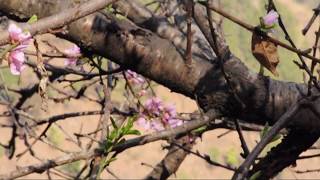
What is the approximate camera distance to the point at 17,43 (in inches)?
34.0

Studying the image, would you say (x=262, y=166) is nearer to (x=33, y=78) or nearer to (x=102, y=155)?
(x=102, y=155)

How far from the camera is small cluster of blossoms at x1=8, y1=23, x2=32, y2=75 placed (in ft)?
2.82

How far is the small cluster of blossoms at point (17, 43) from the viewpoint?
859 millimetres

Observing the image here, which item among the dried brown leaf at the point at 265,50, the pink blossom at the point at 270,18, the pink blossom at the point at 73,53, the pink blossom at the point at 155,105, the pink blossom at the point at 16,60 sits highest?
the pink blossom at the point at 155,105

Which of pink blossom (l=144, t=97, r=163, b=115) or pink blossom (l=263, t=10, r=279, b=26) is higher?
pink blossom (l=144, t=97, r=163, b=115)

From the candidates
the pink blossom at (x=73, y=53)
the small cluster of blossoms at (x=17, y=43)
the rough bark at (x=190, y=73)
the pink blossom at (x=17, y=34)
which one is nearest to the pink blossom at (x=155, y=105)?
the pink blossom at (x=73, y=53)

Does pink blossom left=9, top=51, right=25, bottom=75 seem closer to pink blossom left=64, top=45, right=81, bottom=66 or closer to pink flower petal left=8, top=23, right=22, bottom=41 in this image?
pink flower petal left=8, top=23, right=22, bottom=41

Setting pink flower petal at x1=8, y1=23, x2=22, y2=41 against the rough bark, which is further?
the rough bark

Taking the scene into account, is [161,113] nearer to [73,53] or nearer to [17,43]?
[73,53]

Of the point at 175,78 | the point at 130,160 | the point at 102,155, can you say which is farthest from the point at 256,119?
the point at 130,160

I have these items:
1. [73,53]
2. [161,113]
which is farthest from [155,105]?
[73,53]

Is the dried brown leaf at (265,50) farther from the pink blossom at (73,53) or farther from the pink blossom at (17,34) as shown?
the pink blossom at (73,53)

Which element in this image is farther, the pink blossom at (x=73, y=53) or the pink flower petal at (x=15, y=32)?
the pink blossom at (x=73, y=53)

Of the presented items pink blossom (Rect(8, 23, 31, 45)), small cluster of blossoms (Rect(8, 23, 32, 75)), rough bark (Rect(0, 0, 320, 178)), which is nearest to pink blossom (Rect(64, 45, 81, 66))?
rough bark (Rect(0, 0, 320, 178))
